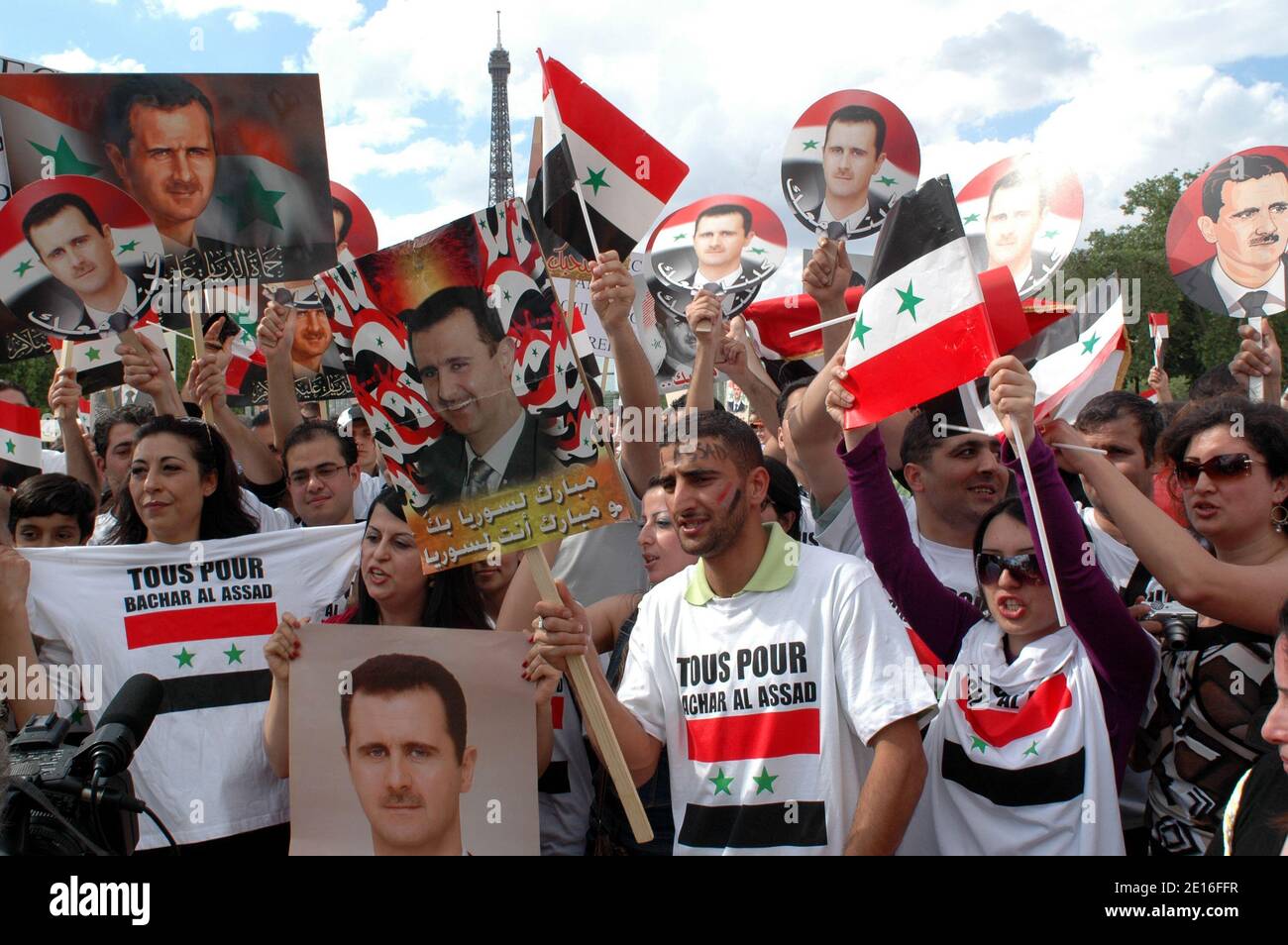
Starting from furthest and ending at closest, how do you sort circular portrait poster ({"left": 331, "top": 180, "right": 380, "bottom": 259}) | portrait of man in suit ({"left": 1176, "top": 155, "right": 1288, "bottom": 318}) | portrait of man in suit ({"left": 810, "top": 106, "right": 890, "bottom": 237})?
1. circular portrait poster ({"left": 331, "top": 180, "right": 380, "bottom": 259})
2. portrait of man in suit ({"left": 810, "top": 106, "right": 890, "bottom": 237})
3. portrait of man in suit ({"left": 1176, "top": 155, "right": 1288, "bottom": 318})

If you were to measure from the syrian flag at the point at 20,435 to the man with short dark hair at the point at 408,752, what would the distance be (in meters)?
3.50

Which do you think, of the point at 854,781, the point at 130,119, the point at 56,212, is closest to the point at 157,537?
the point at 56,212

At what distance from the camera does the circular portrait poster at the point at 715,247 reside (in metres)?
7.58

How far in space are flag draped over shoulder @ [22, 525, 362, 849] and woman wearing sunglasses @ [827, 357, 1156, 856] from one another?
235 cm

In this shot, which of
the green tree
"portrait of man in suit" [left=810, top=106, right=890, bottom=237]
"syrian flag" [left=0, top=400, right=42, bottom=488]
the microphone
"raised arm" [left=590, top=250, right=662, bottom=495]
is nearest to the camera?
the microphone

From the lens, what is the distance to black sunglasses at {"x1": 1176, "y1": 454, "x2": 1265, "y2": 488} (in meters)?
3.50

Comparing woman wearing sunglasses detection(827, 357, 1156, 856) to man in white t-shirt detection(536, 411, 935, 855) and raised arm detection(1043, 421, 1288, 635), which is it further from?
man in white t-shirt detection(536, 411, 935, 855)

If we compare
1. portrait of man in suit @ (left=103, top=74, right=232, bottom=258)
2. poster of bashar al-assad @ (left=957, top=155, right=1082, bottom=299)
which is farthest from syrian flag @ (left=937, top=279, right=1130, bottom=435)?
portrait of man in suit @ (left=103, top=74, right=232, bottom=258)

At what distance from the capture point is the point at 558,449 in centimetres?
361

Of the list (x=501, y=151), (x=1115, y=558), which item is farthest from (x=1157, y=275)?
(x=1115, y=558)

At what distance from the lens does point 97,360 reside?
6422 mm

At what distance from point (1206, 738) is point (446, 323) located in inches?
103

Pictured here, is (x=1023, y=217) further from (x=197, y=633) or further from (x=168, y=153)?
(x=197, y=633)
